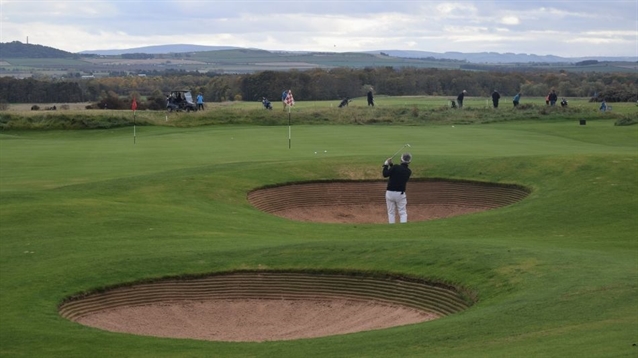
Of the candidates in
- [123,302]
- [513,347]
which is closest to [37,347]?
[123,302]

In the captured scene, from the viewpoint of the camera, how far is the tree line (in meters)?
132

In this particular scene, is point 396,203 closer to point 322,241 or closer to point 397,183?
point 397,183

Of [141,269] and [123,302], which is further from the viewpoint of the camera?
[141,269]

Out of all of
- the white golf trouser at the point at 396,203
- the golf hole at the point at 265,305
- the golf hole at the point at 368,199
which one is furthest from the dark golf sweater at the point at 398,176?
the golf hole at the point at 265,305

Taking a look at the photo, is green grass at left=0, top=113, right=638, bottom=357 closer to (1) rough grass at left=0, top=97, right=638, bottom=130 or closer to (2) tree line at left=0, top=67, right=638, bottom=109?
(1) rough grass at left=0, top=97, right=638, bottom=130

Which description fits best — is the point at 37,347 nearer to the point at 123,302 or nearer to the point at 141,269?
the point at 123,302

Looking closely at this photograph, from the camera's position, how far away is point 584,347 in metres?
14.6

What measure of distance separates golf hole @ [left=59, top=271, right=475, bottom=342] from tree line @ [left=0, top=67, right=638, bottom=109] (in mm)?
88874

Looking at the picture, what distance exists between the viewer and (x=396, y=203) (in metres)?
32.4

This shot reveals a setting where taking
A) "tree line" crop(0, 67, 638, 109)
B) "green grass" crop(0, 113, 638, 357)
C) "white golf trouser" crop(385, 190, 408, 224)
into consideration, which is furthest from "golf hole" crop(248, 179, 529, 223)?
"tree line" crop(0, 67, 638, 109)

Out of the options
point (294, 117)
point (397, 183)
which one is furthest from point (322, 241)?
point (294, 117)

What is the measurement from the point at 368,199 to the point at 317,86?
337 feet

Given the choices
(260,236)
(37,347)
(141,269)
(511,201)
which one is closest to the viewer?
(37,347)

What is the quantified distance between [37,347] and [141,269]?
617 cm
